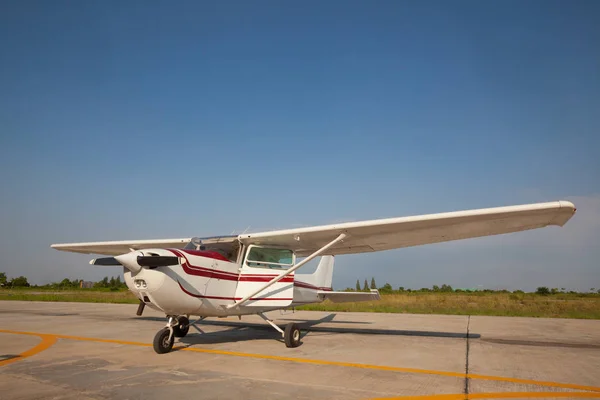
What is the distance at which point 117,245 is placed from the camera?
11.2 meters

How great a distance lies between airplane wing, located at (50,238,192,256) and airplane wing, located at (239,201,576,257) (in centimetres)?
267

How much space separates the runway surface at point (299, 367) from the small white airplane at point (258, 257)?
2.59 ft

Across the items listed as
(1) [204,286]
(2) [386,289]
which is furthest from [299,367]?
(2) [386,289]

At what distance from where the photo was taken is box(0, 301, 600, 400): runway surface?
14.1 feet

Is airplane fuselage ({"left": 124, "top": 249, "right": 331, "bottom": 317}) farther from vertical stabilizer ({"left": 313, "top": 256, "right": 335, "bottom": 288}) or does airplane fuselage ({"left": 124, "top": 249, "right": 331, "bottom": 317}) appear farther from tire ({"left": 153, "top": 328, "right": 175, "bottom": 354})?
vertical stabilizer ({"left": 313, "top": 256, "right": 335, "bottom": 288})

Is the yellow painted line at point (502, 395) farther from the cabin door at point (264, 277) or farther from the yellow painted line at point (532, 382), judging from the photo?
the cabin door at point (264, 277)

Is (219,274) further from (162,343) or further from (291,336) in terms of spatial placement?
(291,336)

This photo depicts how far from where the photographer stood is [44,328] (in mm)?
10805

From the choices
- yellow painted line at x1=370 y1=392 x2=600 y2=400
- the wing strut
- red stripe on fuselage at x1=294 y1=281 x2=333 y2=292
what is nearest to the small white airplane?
the wing strut

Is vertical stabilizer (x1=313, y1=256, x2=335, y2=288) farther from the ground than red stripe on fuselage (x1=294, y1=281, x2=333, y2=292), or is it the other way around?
vertical stabilizer (x1=313, y1=256, x2=335, y2=288)

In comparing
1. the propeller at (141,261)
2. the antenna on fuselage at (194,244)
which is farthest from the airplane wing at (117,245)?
the propeller at (141,261)

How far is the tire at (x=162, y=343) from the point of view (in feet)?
21.9

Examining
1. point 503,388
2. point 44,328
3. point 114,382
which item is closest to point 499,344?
point 503,388

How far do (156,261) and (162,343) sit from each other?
1.65m
